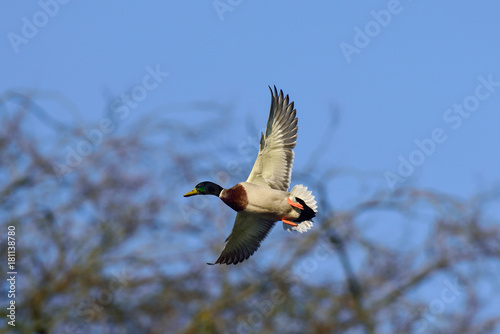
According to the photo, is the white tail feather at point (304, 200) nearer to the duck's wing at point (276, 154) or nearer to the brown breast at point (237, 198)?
the duck's wing at point (276, 154)

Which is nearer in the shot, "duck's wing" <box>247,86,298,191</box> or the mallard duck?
the mallard duck

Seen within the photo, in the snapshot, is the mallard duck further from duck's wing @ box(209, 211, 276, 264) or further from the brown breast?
duck's wing @ box(209, 211, 276, 264)

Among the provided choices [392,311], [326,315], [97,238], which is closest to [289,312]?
[326,315]

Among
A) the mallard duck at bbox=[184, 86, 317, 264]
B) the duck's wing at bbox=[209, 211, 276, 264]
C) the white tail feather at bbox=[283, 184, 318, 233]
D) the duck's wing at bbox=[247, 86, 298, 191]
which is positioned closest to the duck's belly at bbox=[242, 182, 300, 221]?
the mallard duck at bbox=[184, 86, 317, 264]

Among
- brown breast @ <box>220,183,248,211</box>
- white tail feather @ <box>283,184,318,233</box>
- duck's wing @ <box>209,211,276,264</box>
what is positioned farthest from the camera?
duck's wing @ <box>209,211,276,264</box>

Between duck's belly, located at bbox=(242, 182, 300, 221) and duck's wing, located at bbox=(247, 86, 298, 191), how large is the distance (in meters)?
0.27

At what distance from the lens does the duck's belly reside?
26.0 ft

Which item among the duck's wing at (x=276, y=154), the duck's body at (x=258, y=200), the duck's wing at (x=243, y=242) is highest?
the duck's wing at (x=276, y=154)

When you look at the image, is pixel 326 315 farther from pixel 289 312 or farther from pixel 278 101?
pixel 278 101

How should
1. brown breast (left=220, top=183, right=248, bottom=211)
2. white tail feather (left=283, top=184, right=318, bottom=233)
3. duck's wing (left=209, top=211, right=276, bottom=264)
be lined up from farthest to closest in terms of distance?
duck's wing (left=209, top=211, right=276, bottom=264) → white tail feather (left=283, top=184, right=318, bottom=233) → brown breast (left=220, top=183, right=248, bottom=211)

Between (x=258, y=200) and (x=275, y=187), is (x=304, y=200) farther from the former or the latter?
(x=258, y=200)

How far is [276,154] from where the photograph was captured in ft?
27.3

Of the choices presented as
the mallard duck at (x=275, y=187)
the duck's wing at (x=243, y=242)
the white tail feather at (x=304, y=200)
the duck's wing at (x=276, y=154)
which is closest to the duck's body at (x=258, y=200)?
the mallard duck at (x=275, y=187)

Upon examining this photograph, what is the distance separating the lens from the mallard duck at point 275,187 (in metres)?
7.96
